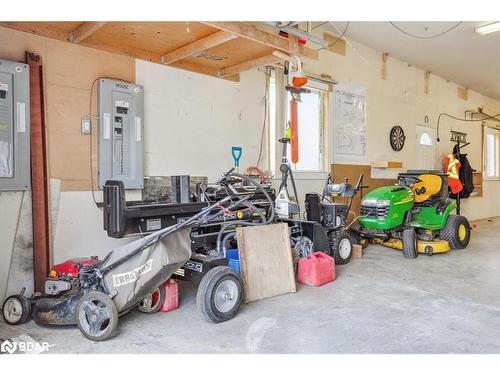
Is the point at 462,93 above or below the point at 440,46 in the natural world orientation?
below

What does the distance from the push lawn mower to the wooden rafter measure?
139cm

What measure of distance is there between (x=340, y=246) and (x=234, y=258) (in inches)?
63.7

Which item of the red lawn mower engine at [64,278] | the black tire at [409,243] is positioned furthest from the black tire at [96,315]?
the black tire at [409,243]

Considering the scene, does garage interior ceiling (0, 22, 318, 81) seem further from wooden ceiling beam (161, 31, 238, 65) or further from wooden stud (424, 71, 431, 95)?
wooden stud (424, 71, 431, 95)

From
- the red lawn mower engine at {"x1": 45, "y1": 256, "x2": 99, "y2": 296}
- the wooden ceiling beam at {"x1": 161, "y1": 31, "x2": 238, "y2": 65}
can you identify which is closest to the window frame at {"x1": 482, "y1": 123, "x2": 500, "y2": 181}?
the wooden ceiling beam at {"x1": 161, "y1": 31, "x2": 238, "y2": 65}

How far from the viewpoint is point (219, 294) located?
2.69 metres

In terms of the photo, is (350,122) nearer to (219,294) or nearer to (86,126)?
(86,126)

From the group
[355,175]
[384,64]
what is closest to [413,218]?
[355,175]

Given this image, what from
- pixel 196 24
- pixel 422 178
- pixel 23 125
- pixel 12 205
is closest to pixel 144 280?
pixel 12 205

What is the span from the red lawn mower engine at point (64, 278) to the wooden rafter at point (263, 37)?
1893mm

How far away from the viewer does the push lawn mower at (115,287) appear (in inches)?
91.4

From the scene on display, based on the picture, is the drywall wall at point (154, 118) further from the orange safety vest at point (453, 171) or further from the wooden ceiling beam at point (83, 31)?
the orange safety vest at point (453, 171)

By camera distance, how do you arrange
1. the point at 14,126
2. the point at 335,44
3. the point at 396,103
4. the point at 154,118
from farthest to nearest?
the point at 396,103, the point at 335,44, the point at 154,118, the point at 14,126

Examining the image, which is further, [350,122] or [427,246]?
[350,122]
